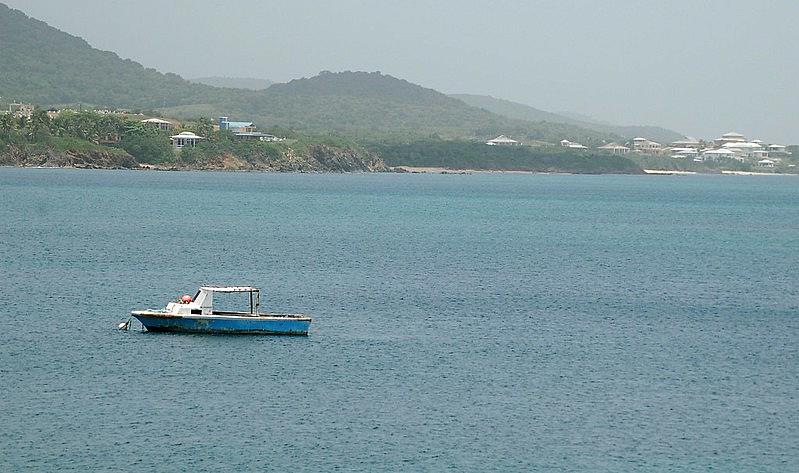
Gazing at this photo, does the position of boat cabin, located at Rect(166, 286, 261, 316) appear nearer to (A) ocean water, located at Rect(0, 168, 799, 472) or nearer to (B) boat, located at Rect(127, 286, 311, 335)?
(B) boat, located at Rect(127, 286, 311, 335)

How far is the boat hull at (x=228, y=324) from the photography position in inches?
2559

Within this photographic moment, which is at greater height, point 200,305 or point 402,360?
point 200,305

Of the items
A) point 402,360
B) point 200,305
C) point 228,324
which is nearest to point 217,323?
point 228,324

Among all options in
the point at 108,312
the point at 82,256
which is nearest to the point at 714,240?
the point at 82,256

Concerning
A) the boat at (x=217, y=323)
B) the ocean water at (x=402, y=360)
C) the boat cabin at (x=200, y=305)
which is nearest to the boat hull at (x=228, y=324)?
the boat at (x=217, y=323)

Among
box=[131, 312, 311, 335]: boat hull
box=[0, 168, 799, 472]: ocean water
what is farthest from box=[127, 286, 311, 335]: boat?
box=[0, 168, 799, 472]: ocean water

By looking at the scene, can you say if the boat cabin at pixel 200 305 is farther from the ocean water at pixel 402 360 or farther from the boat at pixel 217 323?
the ocean water at pixel 402 360

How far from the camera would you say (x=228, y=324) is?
65.2 meters

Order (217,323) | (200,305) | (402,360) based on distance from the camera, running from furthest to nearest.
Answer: (200,305)
(217,323)
(402,360)

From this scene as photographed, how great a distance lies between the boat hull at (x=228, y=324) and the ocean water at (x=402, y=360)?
2.92 ft

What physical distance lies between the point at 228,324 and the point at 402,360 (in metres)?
10.9

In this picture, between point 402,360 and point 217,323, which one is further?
point 217,323

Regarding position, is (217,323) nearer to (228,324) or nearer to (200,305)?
(228,324)

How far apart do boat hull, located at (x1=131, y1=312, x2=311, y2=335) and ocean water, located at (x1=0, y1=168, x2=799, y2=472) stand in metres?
0.89
